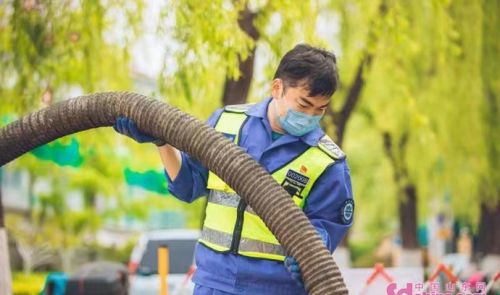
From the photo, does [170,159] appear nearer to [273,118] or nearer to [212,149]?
[212,149]

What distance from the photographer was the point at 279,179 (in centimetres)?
482

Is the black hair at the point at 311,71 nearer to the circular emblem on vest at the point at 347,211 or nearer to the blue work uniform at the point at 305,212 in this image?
the blue work uniform at the point at 305,212

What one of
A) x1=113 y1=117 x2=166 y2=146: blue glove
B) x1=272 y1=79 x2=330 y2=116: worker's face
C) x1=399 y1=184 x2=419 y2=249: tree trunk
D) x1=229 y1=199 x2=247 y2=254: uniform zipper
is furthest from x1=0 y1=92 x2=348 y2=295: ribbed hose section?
x1=399 y1=184 x2=419 y2=249: tree trunk

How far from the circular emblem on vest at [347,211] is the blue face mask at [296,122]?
0.32 meters

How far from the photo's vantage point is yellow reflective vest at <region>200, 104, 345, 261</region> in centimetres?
482

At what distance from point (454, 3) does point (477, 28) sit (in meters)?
0.53

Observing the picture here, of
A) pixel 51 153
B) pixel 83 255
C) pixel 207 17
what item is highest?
pixel 207 17

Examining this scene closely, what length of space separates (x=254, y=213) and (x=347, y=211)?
37cm

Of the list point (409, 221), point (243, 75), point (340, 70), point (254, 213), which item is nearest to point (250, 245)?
point (254, 213)

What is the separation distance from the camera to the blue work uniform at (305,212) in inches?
189

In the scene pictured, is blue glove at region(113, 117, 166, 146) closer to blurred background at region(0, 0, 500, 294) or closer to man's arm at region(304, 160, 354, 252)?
man's arm at region(304, 160, 354, 252)

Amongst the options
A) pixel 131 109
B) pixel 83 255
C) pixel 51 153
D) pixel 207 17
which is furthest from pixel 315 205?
pixel 83 255

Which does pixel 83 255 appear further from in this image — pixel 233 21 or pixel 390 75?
pixel 233 21

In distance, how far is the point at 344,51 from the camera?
1798 cm
